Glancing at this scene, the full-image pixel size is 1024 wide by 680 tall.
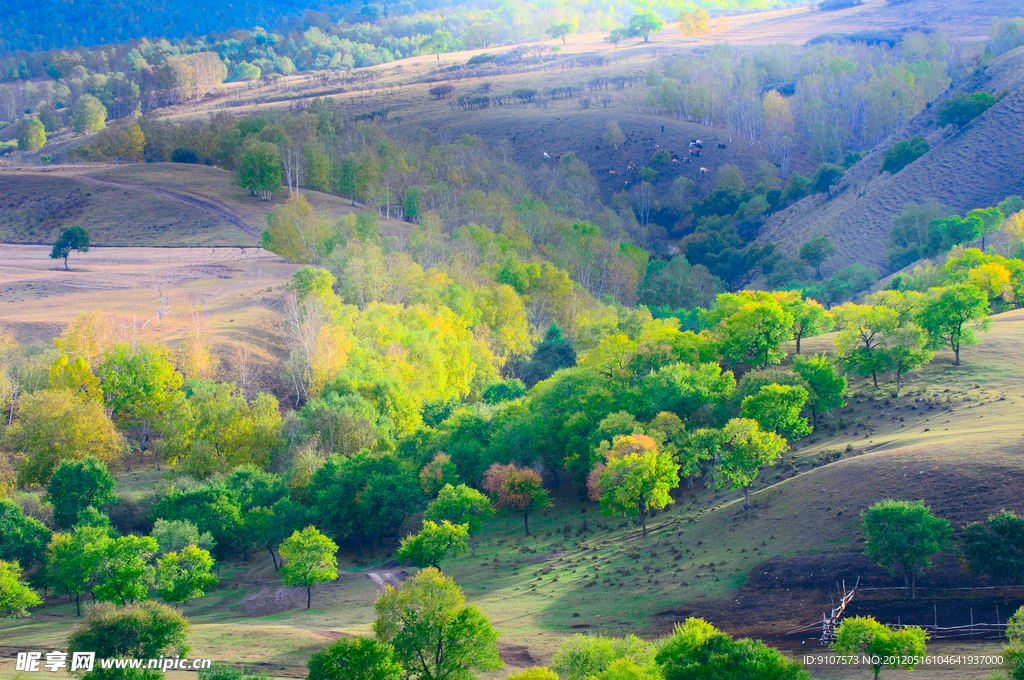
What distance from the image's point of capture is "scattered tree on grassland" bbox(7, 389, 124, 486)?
58.6 m

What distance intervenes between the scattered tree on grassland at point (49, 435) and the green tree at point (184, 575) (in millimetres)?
17136

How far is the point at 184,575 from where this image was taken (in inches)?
1784

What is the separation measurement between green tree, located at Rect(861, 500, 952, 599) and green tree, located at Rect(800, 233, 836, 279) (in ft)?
299

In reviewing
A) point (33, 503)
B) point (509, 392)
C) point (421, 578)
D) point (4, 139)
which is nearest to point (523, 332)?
point (509, 392)

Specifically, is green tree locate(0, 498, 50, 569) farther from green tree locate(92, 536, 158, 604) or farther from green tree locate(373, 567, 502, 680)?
green tree locate(373, 567, 502, 680)

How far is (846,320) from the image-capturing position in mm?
63750

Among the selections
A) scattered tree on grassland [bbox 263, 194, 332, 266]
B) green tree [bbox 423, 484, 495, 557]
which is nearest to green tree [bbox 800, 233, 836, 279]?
scattered tree on grassland [bbox 263, 194, 332, 266]

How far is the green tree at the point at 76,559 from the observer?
44531 millimetres

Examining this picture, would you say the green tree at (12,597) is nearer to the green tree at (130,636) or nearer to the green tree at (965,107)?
the green tree at (130,636)

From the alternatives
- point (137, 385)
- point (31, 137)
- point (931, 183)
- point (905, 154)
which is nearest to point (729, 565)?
point (137, 385)

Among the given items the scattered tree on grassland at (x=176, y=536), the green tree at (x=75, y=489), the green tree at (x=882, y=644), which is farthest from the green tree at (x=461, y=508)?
the green tree at (x=882, y=644)

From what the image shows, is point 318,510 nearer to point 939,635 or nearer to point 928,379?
point 939,635

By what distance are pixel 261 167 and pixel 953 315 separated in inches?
3907

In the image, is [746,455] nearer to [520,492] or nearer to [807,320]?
[520,492]
